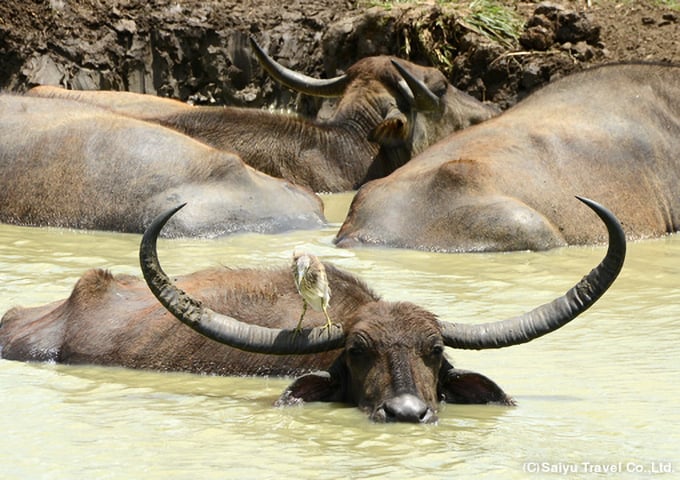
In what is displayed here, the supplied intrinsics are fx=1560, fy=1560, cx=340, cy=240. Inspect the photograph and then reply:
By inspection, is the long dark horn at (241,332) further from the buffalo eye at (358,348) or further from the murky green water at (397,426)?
the murky green water at (397,426)

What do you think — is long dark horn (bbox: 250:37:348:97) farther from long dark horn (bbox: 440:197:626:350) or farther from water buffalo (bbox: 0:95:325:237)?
long dark horn (bbox: 440:197:626:350)

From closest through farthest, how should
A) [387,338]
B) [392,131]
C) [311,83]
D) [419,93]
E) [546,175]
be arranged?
[387,338] → [546,175] → [419,93] → [392,131] → [311,83]

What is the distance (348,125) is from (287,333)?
33.9 feet

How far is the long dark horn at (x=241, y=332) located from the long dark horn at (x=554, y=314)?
546 mm

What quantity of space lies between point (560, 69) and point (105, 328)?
11.4 meters

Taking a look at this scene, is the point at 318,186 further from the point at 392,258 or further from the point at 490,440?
the point at 490,440

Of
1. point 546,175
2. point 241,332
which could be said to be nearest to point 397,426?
point 241,332

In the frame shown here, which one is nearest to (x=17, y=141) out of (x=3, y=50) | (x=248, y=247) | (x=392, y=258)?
(x=248, y=247)

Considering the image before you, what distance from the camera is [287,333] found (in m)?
7.00

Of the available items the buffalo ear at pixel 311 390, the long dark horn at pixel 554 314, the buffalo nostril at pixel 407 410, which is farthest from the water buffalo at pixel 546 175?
the buffalo nostril at pixel 407 410

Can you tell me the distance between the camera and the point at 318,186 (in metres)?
16.8

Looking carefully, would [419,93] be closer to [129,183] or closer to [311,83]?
[311,83]

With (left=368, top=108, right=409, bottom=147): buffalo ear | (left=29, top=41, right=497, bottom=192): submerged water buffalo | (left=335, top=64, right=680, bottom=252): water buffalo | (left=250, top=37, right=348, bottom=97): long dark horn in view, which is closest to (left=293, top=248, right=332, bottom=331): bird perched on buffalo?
(left=335, top=64, right=680, bottom=252): water buffalo

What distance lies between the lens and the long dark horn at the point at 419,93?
16109mm
